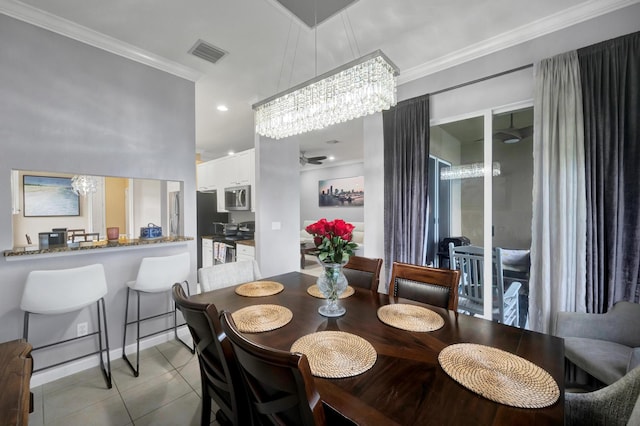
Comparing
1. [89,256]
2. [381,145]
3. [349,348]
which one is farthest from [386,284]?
[89,256]

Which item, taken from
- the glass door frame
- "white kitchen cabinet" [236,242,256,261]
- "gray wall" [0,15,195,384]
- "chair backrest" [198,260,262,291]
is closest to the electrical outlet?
"gray wall" [0,15,195,384]

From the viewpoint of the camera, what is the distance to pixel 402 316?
143 cm

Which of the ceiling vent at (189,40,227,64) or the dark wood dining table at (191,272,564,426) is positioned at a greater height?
the ceiling vent at (189,40,227,64)

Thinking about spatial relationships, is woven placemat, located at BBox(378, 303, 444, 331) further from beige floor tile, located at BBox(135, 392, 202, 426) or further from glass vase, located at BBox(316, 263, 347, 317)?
beige floor tile, located at BBox(135, 392, 202, 426)

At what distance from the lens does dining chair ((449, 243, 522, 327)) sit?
2420 mm

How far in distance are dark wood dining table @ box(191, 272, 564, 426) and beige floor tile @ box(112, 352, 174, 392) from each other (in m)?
1.10

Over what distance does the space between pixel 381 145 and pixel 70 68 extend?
9.47 ft

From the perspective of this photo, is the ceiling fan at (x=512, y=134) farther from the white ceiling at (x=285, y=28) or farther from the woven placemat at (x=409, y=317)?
the woven placemat at (x=409, y=317)

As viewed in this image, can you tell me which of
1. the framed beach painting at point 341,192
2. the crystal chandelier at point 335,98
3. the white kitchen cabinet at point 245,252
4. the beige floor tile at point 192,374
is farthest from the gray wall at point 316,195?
the beige floor tile at point 192,374

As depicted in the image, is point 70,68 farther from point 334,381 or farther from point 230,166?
point 334,381

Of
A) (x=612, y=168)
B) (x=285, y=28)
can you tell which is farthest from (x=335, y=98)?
(x=612, y=168)

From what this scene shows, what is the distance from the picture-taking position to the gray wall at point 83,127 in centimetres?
196

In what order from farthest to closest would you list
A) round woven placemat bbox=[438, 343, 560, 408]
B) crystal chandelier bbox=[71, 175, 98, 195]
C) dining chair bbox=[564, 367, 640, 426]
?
1. crystal chandelier bbox=[71, 175, 98, 195]
2. dining chair bbox=[564, 367, 640, 426]
3. round woven placemat bbox=[438, 343, 560, 408]

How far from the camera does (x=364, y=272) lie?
2.16 meters
